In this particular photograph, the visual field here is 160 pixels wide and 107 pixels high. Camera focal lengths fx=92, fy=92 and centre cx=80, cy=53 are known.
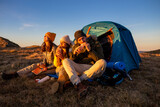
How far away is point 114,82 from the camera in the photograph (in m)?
2.67

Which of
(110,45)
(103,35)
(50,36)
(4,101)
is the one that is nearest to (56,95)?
(4,101)

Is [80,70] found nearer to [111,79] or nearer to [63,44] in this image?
[111,79]

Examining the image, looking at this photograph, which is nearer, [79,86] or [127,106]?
[127,106]

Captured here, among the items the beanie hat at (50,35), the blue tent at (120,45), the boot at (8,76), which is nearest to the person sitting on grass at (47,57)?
the beanie hat at (50,35)

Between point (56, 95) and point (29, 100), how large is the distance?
562mm

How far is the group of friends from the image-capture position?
243cm

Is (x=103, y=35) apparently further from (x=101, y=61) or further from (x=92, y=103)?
(x=92, y=103)

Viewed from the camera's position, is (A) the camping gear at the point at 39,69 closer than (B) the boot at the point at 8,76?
No

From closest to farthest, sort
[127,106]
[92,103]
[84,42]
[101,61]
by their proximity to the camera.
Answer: [127,106]
[92,103]
[101,61]
[84,42]

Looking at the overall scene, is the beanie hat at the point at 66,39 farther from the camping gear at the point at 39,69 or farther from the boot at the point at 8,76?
the boot at the point at 8,76

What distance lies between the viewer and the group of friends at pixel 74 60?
7.97 ft

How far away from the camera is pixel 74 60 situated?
118 inches

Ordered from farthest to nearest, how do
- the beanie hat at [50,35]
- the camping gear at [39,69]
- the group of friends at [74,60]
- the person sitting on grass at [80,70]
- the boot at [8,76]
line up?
the beanie hat at [50,35] < the camping gear at [39,69] < the boot at [8,76] < the group of friends at [74,60] < the person sitting on grass at [80,70]

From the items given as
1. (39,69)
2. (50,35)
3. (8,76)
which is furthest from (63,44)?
(8,76)
